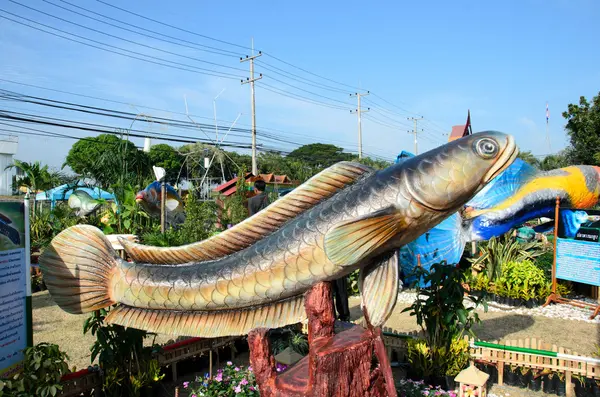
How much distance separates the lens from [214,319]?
292 centimetres

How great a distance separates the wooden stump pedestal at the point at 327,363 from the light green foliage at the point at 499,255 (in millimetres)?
6516

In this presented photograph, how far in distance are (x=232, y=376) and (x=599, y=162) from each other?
754 inches

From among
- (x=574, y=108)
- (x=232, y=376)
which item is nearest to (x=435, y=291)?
(x=232, y=376)

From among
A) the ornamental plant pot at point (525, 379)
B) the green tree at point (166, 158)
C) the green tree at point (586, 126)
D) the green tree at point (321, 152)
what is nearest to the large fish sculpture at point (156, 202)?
the ornamental plant pot at point (525, 379)

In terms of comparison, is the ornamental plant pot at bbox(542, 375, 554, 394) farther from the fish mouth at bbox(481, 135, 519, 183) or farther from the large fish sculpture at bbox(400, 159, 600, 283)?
the large fish sculpture at bbox(400, 159, 600, 283)

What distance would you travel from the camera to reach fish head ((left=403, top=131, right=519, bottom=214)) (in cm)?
254

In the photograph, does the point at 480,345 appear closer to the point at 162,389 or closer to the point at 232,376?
the point at 232,376

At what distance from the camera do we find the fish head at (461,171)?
→ 2.54 meters

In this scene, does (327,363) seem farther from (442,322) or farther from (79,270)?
(442,322)

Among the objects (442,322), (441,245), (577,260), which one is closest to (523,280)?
(577,260)

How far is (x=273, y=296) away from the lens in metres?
2.78

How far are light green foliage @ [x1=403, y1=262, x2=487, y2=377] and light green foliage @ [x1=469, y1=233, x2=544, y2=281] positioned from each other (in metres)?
4.19

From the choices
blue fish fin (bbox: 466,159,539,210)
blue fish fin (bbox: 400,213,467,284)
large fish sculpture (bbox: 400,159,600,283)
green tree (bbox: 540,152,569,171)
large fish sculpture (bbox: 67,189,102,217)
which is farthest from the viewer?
green tree (bbox: 540,152,569,171)

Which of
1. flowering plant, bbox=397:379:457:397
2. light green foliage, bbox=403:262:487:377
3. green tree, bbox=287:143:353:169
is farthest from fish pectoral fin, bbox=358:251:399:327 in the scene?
green tree, bbox=287:143:353:169
